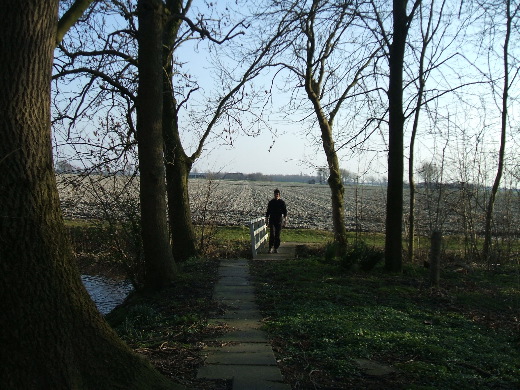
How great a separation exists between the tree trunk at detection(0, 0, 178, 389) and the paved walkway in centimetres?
113

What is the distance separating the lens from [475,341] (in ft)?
22.4

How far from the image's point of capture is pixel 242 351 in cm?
607

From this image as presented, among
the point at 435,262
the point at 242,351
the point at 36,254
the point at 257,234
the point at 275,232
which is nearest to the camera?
the point at 36,254

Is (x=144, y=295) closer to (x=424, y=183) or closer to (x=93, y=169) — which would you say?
(x=93, y=169)

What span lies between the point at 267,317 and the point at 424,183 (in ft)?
36.3

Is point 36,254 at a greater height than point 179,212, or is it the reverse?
point 36,254

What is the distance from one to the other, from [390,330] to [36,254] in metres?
4.79

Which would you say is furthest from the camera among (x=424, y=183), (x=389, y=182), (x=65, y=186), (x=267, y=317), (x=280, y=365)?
(x=424, y=183)

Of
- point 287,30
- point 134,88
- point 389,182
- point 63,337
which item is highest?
point 287,30

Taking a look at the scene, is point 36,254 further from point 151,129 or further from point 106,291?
point 106,291

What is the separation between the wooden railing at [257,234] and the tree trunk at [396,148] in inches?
186

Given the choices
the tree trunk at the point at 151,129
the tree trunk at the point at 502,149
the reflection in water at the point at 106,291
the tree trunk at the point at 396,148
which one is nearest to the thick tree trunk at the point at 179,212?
the reflection in water at the point at 106,291

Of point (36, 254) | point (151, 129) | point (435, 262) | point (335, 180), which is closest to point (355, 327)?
point (36, 254)

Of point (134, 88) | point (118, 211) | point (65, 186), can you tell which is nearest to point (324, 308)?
point (118, 211)
